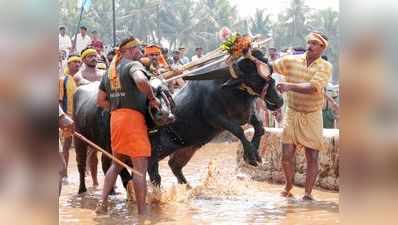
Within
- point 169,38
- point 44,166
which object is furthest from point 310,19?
point 44,166

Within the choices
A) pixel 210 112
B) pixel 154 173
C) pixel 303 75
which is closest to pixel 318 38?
pixel 303 75

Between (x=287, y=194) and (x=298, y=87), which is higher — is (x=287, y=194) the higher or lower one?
the lower one

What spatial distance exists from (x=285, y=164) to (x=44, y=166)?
5357 mm

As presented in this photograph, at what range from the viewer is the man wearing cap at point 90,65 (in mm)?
9188

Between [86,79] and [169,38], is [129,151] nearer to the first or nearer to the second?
[86,79]

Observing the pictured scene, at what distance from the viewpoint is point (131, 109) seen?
6180 mm

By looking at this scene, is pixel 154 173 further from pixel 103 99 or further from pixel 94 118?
pixel 103 99

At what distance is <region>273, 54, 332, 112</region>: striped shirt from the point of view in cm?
714

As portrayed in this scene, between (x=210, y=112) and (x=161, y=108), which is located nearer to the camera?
(x=161, y=108)

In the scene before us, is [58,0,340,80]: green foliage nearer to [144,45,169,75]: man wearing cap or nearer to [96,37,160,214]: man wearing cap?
[144,45,169,75]: man wearing cap

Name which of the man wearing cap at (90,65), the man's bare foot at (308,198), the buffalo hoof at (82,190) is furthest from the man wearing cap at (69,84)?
the man's bare foot at (308,198)

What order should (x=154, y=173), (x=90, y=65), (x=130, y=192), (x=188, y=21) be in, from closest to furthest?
(x=130, y=192) < (x=154, y=173) < (x=90, y=65) < (x=188, y=21)

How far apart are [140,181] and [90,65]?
354 cm

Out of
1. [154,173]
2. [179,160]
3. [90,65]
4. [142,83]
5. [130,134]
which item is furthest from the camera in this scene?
[90,65]
